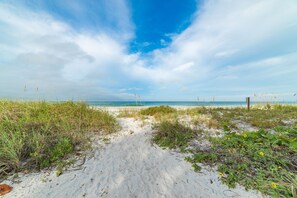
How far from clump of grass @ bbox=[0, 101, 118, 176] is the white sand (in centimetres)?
42

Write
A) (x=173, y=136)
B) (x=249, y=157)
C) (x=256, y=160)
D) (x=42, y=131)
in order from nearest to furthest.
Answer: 1. (x=256, y=160)
2. (x=249, y=157)
3. (x=42, y=131)
4. (x=173, y=136)

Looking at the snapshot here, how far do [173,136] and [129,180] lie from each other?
2161 millimetres

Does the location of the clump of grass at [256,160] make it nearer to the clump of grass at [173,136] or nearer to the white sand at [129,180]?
the white sand at [129,180]

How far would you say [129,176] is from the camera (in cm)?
278

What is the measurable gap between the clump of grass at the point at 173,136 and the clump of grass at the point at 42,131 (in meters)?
1.93

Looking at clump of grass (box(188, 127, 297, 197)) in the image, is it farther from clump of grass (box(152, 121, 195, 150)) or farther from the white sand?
clump of grass (box(152, 121, 195, 150))

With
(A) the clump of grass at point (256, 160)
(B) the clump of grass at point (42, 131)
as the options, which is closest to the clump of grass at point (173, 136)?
(A) the clump of grass at point (256, 160)

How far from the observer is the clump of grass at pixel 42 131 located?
9.79ft

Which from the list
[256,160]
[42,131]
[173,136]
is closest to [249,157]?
[256,160]

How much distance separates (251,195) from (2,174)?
4591 millimetres

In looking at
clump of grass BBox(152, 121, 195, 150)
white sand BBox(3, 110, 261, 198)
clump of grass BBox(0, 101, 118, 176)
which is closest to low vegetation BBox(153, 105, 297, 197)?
clump of grass BBox(152, 121, 195, 150)

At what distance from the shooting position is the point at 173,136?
4.44 metres

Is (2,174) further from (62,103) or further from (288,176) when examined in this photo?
(288,176)

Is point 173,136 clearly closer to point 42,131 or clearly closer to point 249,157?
point 249,157
